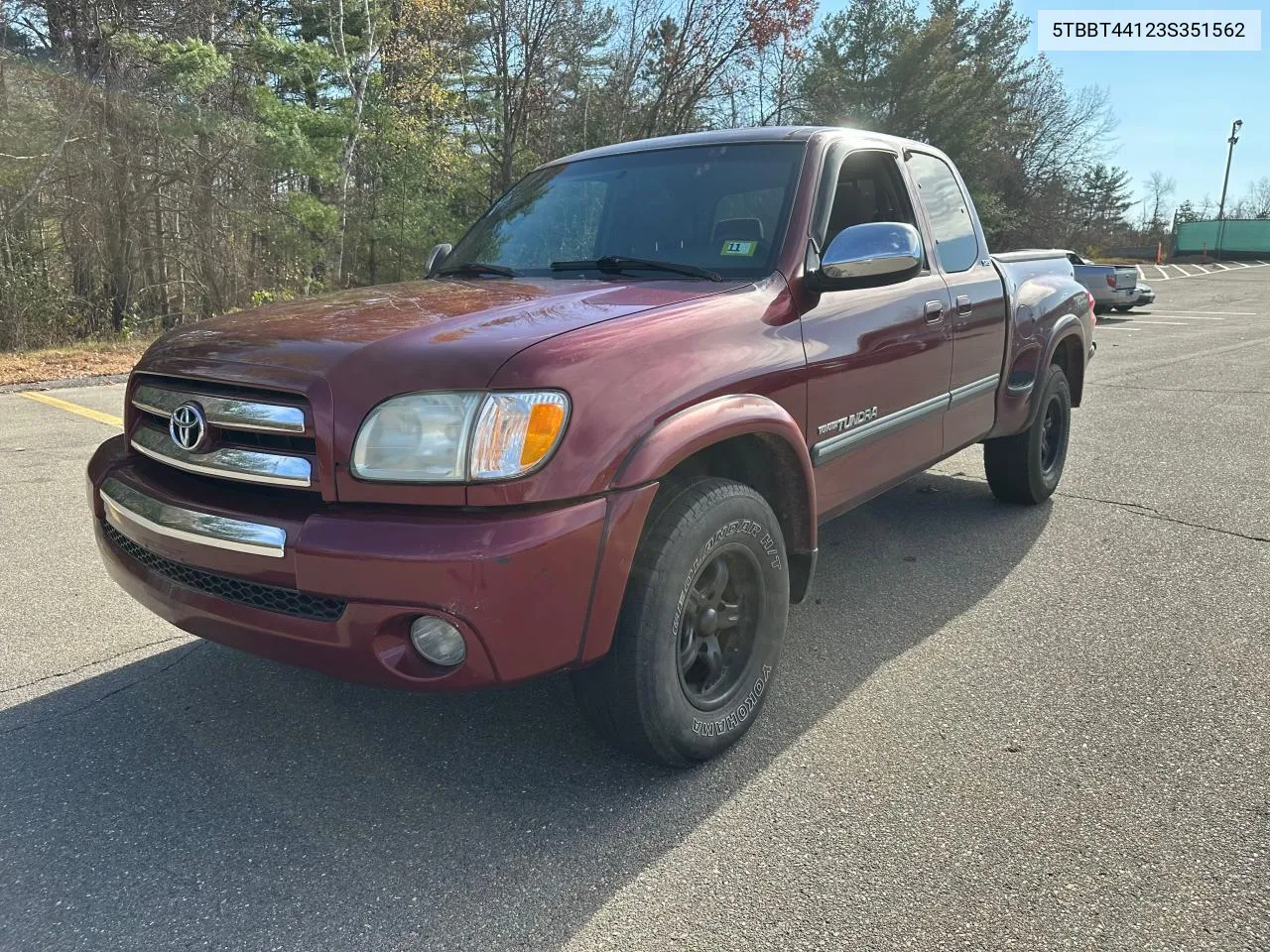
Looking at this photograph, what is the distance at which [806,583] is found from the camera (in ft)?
9.96

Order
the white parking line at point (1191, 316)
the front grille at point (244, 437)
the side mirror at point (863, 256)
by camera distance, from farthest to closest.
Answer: the white parking line at point (1191, 316) < the side mirror at point (863, 256) < the front grille at point (244, 437)

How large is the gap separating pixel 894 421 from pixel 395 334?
2.01 meters

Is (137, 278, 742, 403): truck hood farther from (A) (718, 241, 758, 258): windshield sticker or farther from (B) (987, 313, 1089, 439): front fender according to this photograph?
(B) (987, 313, 1089, 439): front fender

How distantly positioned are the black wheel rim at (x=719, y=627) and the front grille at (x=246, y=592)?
94cm

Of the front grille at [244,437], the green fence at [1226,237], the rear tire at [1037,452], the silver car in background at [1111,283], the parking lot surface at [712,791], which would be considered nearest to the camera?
the parking lot surface at [712,791]

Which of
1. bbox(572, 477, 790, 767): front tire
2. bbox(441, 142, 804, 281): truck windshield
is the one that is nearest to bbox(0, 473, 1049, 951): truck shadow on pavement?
bbox(572, 477, 790, 767): front tire

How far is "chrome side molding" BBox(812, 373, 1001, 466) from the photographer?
3073 mm

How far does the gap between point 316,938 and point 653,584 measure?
43.0 inches

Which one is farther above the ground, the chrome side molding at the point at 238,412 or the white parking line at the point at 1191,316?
the chrome side molding at the point at 238,412

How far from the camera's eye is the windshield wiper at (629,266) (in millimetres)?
2982

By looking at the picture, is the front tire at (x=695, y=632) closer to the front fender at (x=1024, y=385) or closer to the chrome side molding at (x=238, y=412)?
the chrome side molding at (x=238, y=412)

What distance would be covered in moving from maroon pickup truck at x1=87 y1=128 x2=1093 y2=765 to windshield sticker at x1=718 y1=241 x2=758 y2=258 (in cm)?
1

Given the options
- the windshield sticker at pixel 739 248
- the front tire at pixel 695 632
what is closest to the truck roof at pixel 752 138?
the windshield sticker at pixel 739 248

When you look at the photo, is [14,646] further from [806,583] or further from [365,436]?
[806,583]
